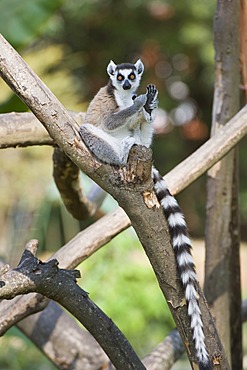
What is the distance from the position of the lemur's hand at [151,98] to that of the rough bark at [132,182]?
388mm

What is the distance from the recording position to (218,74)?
325cm

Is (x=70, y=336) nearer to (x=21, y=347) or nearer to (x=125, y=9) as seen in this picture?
(x=21, y=347)

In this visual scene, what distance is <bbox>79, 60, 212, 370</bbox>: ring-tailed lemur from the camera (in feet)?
6.64

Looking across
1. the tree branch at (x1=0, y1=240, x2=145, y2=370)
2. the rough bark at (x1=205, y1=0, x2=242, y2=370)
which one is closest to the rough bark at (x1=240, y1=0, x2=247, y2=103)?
the rough bark at (x1=205, y1=0, x2=242, y2=370)

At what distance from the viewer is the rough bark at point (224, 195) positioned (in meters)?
3.21

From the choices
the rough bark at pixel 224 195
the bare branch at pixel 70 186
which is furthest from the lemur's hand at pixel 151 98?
the rough bark at pixel 224 195

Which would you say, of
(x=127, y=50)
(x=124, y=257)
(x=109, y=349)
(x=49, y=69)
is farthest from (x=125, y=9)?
(x=109, y=349)

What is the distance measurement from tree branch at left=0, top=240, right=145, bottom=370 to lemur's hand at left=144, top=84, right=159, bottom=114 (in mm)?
560

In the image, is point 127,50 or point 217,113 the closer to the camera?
point 217,113

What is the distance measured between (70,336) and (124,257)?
233 centimetres

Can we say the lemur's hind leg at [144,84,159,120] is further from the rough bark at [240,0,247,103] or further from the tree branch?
the rough bark at [240,0,247,103]

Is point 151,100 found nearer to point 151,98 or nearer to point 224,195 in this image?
point 151,98

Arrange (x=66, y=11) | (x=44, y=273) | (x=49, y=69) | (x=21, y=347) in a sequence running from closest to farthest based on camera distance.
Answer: (x=44, y=273)
(x=21, y=347)
(x=49, y=69)
(x=66, y=11)

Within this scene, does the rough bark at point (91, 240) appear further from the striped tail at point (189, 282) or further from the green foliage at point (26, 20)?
the green foliage at point (26, 20)
